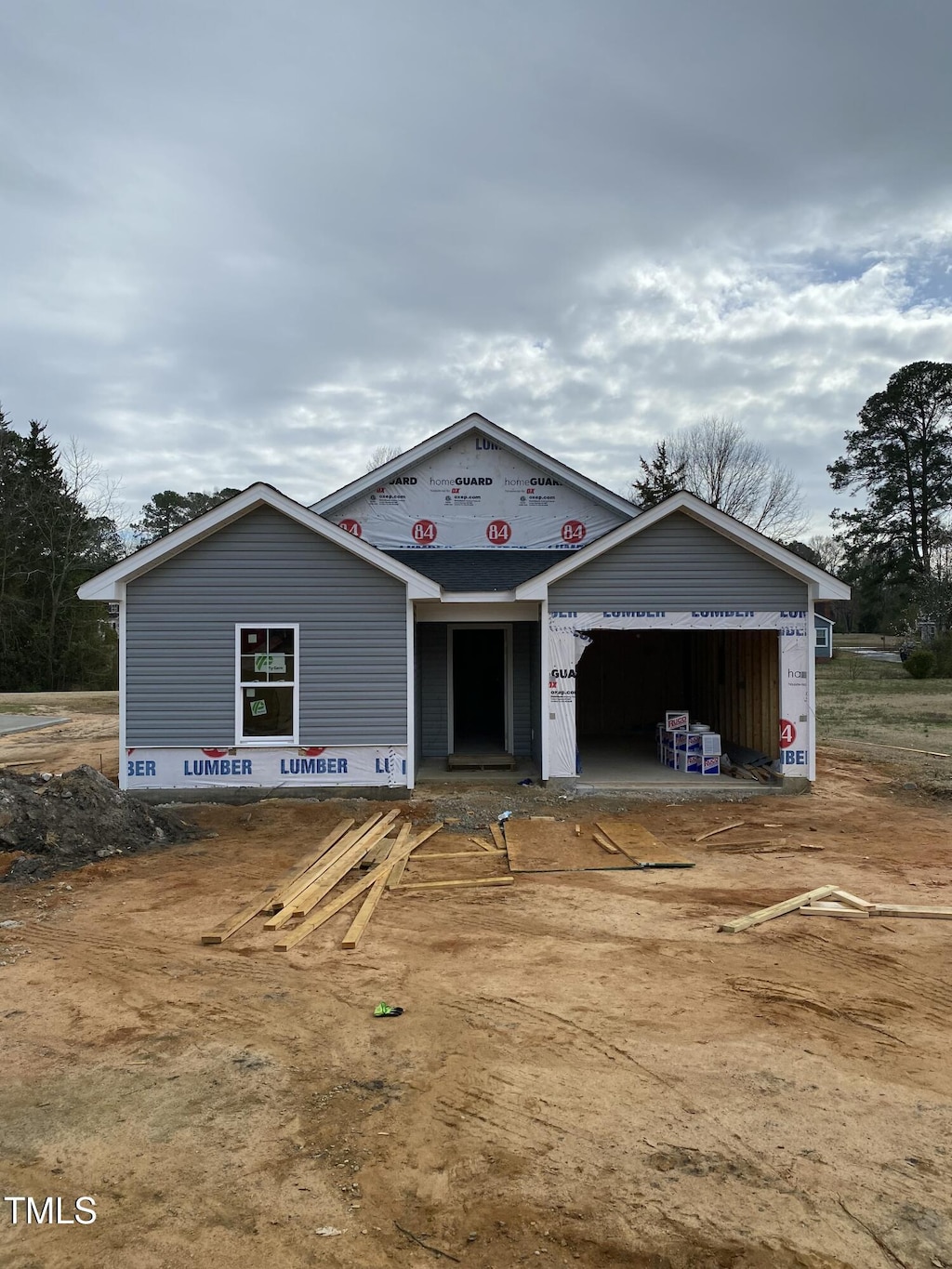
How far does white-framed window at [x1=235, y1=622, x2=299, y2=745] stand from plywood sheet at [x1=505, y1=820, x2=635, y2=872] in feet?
12.6

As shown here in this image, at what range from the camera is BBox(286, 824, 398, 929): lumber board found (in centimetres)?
694

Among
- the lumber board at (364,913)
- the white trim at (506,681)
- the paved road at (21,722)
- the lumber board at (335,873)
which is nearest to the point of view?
the lumber board at (364,913)

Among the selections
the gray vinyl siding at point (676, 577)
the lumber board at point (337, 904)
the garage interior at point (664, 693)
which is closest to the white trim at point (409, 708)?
the gray vinyl siding at point (676, 577)

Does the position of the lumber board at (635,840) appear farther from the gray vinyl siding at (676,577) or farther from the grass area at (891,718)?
the grass area at (891,718)

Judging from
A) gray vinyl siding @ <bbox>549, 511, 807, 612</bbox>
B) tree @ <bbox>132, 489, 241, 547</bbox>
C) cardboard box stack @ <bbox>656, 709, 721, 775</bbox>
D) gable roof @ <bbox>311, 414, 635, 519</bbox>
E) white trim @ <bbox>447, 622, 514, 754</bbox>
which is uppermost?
tree @ <bbox>132, 489, 241, 547</bbox>

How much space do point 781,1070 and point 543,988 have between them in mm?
1605

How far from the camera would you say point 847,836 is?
9570 mm

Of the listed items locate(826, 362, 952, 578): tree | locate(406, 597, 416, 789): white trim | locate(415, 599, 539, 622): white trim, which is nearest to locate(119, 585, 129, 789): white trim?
locate(406, 597, 416, 789): white trim

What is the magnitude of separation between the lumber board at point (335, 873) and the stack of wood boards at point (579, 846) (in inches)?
63.7

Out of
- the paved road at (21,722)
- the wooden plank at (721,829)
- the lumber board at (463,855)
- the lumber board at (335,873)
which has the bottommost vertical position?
the wooden plank at (721,829)

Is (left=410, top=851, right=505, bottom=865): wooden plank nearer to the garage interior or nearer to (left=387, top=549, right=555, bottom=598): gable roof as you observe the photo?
the garage interior

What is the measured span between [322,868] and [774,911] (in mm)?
4379

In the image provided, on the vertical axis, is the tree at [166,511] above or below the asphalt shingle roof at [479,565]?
above

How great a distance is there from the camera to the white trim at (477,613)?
42.1 ft
